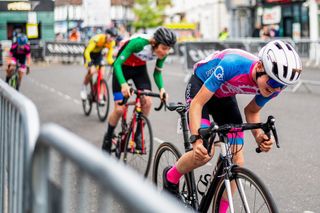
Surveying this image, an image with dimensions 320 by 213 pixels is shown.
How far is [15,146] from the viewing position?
12.0ft

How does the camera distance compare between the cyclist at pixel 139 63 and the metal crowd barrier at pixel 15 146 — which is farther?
the cyclist at pixel 139 63

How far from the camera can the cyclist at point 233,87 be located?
3947 mm

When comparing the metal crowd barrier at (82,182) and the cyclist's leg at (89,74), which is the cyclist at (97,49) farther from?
the metal crowd barrier at (82,182)

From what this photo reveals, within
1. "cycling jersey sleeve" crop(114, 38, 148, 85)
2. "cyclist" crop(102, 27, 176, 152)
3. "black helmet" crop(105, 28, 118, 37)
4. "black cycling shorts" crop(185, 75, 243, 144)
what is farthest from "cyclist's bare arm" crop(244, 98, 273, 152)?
"black helmet" crop(105, 28, 118, 37)

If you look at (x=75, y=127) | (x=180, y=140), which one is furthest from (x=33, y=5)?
(x=180, y=140)

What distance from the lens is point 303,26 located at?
129 ft

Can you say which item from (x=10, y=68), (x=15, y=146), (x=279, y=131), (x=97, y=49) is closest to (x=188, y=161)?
(x=15, y=146)

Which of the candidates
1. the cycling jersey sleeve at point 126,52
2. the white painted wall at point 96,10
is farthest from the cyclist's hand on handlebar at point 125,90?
the white painted wall at point 96,10

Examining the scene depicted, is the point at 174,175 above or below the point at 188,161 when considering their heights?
below

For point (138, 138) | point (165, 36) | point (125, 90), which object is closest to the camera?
point (165, 36)

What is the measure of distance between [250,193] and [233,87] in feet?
2.80

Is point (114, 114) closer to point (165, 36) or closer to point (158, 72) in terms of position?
point (158, 72)

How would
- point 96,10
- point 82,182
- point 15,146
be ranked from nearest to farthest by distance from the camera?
point 82,182, point 15,146, point 96,10

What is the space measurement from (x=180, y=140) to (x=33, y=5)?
412 centimetres
